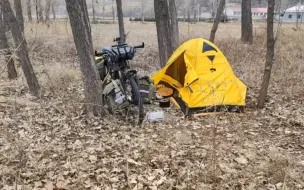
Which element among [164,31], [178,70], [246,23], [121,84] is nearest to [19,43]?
[121,84]

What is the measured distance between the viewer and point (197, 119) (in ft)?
19.6

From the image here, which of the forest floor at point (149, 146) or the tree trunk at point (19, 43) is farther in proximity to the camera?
the tree trunk at point (19, 43)

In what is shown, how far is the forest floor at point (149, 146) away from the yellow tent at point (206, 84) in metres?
0.27

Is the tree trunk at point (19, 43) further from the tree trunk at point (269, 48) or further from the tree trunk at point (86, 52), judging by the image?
the tree trunk at point (269, 48)

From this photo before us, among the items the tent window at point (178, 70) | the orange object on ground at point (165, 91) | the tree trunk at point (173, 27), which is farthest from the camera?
the tree trunk at point (173, 27)

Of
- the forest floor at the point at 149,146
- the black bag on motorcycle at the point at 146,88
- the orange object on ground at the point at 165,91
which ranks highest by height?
the black bag on motorcycle at the point at 146,88

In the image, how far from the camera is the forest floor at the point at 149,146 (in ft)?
12.6

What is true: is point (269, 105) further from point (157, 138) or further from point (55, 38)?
point (55, 38)

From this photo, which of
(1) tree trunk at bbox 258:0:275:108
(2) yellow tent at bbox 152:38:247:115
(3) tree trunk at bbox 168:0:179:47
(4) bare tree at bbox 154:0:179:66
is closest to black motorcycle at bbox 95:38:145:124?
(2) yellow tent at bbox 152:38:247:115

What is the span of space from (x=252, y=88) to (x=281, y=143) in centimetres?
301

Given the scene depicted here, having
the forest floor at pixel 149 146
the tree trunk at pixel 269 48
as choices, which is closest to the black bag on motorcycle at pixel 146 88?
the forest floor at pixel 149 146

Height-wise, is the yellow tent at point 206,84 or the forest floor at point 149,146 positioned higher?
the yellow tent at point 206,84

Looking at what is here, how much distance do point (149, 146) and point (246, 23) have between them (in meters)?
11.6

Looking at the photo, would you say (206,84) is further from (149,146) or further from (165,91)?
(149,146)
